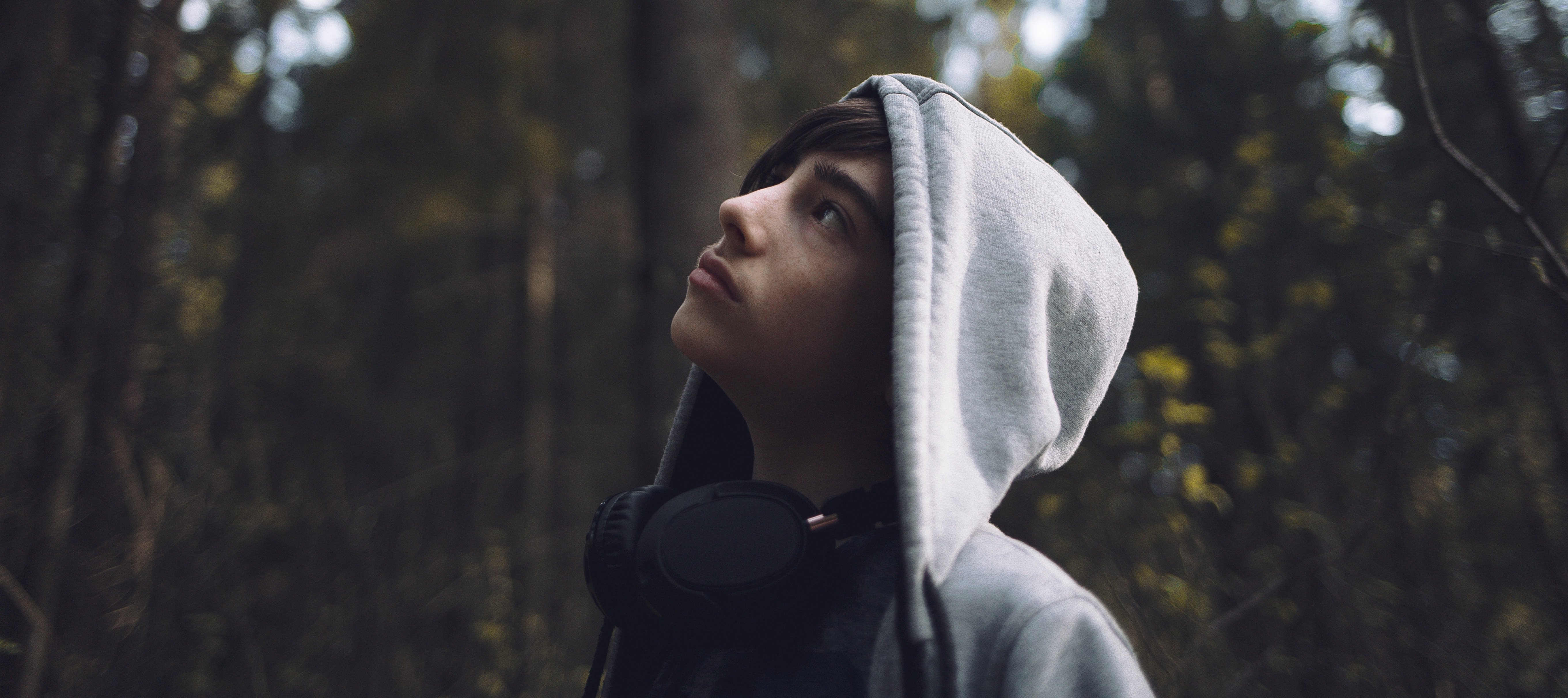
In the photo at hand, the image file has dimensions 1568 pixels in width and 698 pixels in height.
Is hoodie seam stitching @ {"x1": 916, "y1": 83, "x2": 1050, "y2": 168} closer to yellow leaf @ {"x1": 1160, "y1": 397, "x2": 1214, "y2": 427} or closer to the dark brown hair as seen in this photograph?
the dark brown hair

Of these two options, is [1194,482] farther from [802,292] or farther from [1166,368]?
[802,292]

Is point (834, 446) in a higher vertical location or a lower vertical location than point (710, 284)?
lower

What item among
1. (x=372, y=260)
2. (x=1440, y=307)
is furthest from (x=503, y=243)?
(x=1440, y=307)

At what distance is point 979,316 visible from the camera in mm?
1132

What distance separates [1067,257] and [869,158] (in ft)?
1.11

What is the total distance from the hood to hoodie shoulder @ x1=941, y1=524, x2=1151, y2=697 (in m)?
0.07

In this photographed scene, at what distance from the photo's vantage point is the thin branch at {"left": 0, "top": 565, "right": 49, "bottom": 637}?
7.93 feet

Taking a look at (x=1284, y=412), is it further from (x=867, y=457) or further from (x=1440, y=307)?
(x=867, y=457)

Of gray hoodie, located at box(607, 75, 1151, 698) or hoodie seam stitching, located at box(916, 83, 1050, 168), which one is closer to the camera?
gray hoodie, located at box(607, 75, 1151, 698)

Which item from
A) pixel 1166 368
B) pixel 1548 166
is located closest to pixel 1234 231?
pixel 1166 368

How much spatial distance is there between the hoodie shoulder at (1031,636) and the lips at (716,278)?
497mm

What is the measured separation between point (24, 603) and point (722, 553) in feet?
8.65

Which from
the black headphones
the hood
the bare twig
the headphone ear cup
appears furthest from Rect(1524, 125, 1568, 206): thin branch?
the headphone ear cup

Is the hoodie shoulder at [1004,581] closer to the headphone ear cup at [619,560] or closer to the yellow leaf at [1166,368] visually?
the headphone ear cup at [619,560]
